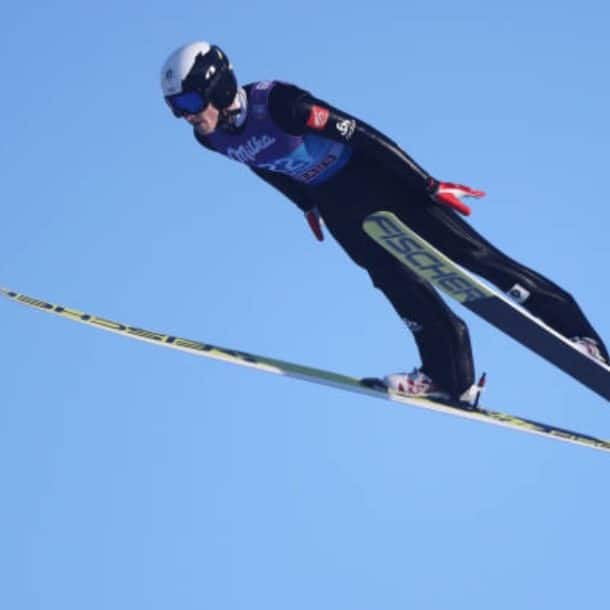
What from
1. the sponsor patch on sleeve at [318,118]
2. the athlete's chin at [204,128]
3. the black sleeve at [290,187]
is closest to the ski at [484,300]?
the sponsor patch on sleeve at [318,118]

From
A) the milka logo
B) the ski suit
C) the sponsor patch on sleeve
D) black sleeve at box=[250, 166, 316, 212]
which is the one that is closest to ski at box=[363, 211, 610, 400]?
the ski suit

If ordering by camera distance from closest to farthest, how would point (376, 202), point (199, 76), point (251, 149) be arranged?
1. point (199, 76)
2. point (251, 149)
3. point (376, 202)

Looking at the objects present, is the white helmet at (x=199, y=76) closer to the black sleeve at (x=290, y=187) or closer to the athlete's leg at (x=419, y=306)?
the black sleeve at (x=290, y=187)

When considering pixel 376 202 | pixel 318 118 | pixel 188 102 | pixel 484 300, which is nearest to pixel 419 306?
pixel 484 300

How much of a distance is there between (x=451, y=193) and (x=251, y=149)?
1829mm

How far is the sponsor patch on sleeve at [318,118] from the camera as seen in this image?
33.6 feet

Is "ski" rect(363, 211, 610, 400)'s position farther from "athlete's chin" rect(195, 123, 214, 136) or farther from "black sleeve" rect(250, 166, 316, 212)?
"athlete's chin" rect(195, 123, 214, 136)

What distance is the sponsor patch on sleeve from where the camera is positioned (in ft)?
33.6

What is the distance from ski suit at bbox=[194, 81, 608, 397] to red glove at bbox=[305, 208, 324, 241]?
5cm

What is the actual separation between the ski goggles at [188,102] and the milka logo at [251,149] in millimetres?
567

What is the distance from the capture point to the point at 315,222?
12000mm

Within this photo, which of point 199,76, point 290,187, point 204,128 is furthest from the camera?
point 290,187

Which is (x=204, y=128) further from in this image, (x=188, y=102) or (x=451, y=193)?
(x=451, y=193)

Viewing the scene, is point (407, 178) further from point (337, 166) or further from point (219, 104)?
point (219, 104)
